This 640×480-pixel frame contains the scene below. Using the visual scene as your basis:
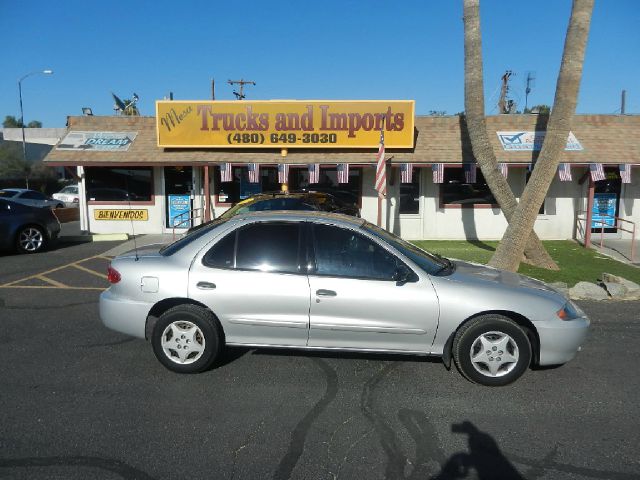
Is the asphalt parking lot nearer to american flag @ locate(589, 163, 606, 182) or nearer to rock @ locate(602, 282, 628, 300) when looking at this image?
rock @ locate(602, 282, 628, 300)

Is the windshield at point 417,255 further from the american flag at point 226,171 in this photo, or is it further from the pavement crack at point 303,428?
the american flag at point 226,171

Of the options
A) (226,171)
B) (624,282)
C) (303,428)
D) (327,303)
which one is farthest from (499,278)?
(226,171)

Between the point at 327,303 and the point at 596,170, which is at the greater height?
the point at 596,170

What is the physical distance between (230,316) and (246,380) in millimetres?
608

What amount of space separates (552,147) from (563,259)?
3.18 m

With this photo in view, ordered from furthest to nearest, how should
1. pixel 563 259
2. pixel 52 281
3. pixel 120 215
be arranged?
pixel 120 215 → pixel 563 259 → pixel 52 281

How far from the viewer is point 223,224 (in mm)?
4734

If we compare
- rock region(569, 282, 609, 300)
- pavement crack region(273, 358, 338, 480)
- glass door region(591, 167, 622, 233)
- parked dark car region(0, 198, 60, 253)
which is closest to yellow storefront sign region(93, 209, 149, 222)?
parked dark car region(0, 198, 60, 253)

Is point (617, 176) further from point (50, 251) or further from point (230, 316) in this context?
point (50, 251)

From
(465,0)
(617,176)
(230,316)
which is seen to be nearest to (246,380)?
(230,316)

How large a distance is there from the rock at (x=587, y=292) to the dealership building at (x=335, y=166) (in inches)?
237

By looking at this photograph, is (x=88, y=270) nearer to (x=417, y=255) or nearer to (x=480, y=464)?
(x=417, y=255)

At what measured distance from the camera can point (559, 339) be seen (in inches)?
167

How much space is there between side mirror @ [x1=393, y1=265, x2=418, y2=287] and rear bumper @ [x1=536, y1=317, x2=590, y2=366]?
45.9 inches
